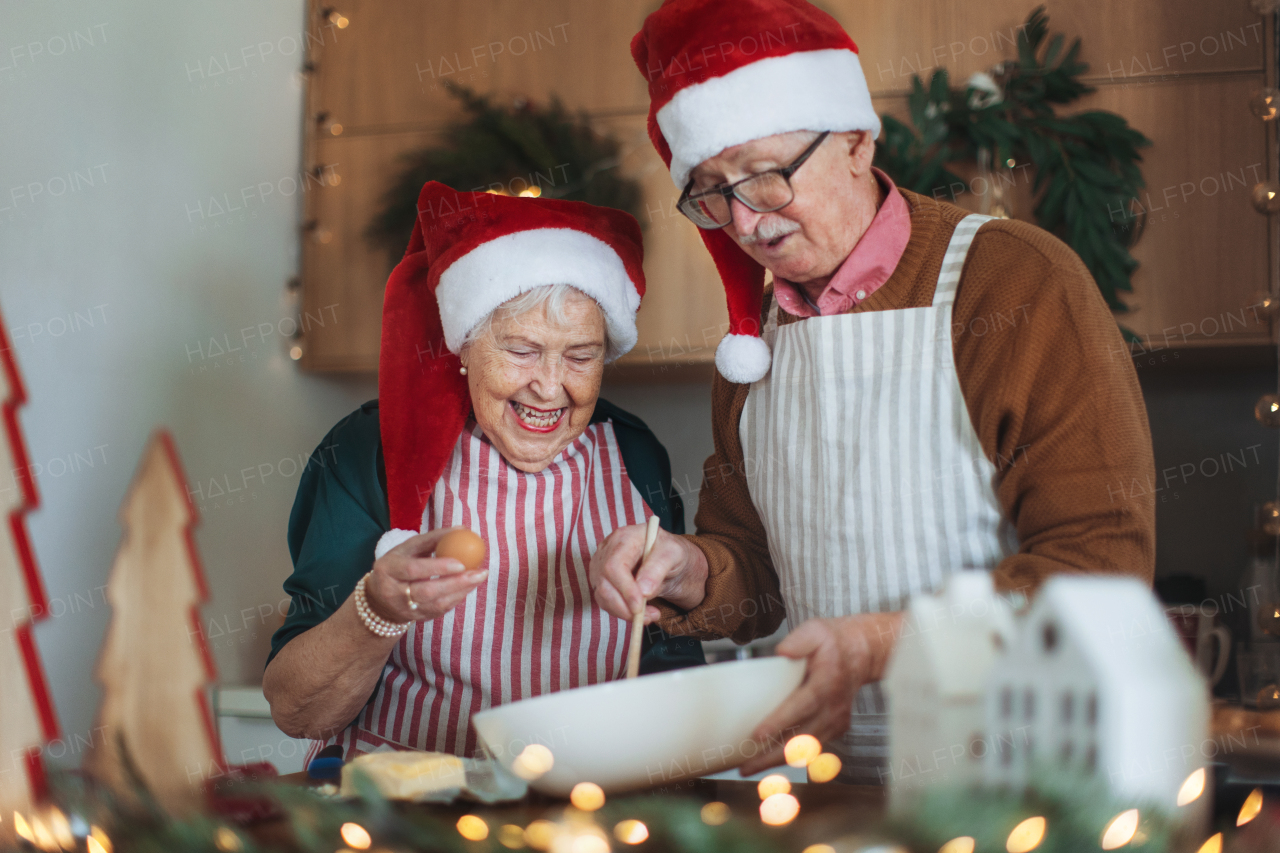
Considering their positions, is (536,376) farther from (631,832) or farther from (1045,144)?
(1045,144)

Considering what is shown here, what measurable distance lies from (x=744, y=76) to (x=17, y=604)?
803mm

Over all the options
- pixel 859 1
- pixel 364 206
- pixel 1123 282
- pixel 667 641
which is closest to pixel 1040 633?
pixel 667 641

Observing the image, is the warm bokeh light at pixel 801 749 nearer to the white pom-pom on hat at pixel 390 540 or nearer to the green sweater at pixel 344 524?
the green sweater at pixel 344 524

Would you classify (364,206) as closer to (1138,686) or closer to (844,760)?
(844,760)

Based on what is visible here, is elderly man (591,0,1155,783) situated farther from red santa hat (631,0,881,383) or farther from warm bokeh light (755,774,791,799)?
warm bokeh light (755,774,791,799)

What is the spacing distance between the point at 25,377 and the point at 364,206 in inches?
38.2

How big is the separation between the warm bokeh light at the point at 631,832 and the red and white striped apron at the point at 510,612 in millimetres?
761

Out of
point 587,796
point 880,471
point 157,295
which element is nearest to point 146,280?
point 157,295

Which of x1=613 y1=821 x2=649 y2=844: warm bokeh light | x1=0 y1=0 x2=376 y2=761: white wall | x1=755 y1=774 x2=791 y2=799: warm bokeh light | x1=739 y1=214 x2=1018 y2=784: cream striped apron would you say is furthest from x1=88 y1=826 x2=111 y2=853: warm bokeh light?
x1=0 y1=0 x2=376 y2=761: white wall

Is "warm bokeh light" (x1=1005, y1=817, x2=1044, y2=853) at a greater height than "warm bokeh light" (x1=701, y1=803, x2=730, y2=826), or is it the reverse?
"warm bokeh light" (x1=1005, y1=817, x2=1044, y2=853)

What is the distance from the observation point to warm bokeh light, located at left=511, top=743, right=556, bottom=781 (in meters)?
0.64

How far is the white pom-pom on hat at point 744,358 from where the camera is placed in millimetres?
1123

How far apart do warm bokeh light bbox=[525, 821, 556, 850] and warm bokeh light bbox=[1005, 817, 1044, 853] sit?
0.67 ft

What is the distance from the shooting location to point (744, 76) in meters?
1.00
